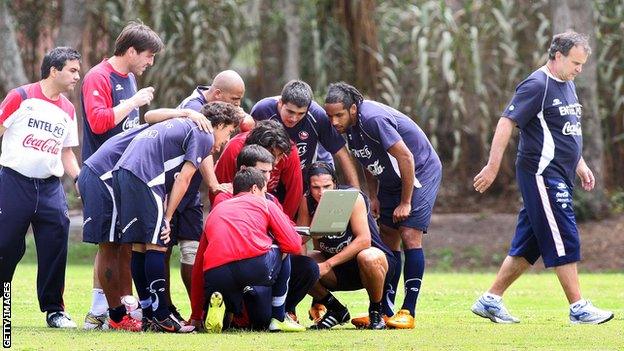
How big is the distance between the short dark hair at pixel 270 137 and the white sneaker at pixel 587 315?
2520mm

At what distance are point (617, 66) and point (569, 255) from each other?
1190 centimetres

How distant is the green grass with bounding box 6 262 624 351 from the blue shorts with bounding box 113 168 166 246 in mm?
686

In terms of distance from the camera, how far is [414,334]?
9.38 meters

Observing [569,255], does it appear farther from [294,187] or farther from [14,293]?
[14,293]

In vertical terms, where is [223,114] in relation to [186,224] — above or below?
above

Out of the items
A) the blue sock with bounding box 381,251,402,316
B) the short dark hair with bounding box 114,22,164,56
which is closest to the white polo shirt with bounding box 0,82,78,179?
the short dark hair with bounding box 114,22,164,56

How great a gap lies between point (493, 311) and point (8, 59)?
12.9m

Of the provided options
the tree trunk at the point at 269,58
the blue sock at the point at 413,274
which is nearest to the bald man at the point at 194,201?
the blue sock at the point at 413,274

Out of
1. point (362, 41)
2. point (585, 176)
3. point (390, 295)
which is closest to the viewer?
point (390, 295)

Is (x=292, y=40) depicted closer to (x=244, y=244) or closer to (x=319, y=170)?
(x=319, y=170)

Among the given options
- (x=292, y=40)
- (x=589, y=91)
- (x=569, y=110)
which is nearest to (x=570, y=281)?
(x=569, y=110)

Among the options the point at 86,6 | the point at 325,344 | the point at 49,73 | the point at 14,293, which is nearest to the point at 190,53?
the point at 86,6

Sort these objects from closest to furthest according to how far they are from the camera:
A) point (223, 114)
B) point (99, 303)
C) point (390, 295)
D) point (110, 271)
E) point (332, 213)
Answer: point (223, 114), point (332, 213), point (110, 271), point (99, 303), point (390, 295)

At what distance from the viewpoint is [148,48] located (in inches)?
390
